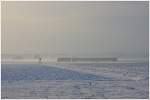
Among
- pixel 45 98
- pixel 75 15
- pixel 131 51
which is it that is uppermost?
pixel 75 15

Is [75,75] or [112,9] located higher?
[112,9]

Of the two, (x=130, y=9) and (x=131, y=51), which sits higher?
(x=130, y=9)

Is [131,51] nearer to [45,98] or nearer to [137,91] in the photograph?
[137,91]

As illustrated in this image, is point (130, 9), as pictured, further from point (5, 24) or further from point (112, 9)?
point (5, 24)

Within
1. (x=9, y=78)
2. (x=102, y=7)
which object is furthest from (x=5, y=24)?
(x=102, y=7)

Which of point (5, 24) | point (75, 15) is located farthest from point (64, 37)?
point (5, 24)

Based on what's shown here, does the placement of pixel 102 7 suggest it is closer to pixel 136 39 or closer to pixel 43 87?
pixel 136 39
